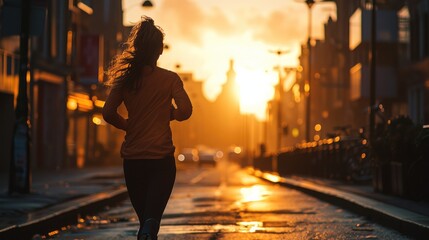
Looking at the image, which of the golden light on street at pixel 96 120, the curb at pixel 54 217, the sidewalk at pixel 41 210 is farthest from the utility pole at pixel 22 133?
the golden light on street at pixel 96 120

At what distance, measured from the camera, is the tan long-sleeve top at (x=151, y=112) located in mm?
6480

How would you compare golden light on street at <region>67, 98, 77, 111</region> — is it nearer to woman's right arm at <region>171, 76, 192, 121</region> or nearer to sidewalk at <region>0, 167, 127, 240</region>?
sidewalk at <region>0, 167, 127, 240</region>

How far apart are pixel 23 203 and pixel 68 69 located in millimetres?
32612

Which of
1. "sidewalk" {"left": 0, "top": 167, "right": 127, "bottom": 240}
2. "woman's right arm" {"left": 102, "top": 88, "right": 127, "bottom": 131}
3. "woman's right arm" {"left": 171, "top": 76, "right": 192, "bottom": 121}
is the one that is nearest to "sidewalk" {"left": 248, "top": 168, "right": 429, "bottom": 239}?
"sidewalk" {"left": 0, "top": 167, "right": 127, "bottom": 240}

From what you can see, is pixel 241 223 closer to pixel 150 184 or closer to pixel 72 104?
pixel 150 184

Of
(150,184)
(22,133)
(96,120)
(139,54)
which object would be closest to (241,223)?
(22,133)

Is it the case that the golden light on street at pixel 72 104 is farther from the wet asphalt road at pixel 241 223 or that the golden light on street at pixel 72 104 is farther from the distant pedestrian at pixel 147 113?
the distant pedestrian at pixel 147 113

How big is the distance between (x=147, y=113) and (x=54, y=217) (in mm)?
6520

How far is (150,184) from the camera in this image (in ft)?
21.3

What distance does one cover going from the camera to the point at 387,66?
52906mm

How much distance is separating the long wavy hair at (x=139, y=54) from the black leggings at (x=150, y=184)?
51 cm

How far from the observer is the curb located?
35.6ft

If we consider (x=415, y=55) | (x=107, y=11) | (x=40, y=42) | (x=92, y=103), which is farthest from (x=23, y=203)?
(x=107, y=11)

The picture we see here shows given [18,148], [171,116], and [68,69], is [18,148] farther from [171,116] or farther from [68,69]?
[68,69]
